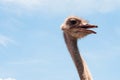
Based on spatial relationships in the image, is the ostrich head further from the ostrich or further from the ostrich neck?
the ostrich neck

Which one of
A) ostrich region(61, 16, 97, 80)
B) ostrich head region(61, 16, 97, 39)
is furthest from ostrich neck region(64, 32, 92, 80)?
ostrich head region(61, 16, 97, 39)

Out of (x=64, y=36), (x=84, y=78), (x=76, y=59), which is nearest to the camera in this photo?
(x=84, y=78)

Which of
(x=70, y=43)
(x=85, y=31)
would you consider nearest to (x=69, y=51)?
(x=70, y=43)

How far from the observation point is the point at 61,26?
7.63 m

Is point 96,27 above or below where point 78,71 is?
above

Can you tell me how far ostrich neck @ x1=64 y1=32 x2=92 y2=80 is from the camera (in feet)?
22.9

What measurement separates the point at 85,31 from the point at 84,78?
44.7 inches

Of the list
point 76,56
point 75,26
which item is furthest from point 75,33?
point 76,56

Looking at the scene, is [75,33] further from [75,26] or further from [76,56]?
[76,56]

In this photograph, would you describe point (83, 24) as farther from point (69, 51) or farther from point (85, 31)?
point (69, 51)

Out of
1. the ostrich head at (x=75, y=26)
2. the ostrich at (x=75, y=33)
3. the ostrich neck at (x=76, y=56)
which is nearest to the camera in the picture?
the ostrich neck at (x=76, y=56)

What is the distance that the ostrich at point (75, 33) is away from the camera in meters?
7.28

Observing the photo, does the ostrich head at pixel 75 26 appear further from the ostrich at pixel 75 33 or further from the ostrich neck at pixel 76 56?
the ostrich neck at pixel 76 56

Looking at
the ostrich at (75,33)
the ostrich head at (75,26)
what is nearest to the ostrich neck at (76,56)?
the ostrich at (75,33)
